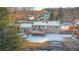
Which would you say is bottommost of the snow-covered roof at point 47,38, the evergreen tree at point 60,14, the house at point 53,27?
the snow-covered roof at point 47,38

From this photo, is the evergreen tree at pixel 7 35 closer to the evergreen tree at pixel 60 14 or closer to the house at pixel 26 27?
the house at pixel 26 27

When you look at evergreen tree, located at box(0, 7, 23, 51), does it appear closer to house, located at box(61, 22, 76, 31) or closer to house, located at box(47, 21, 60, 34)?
house, located at box(47, 21, 60, 34)

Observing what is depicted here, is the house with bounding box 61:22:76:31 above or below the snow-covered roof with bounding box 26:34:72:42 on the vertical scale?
above

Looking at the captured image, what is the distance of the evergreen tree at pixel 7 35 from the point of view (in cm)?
193

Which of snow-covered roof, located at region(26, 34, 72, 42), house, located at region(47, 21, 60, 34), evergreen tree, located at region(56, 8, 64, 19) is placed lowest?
snow-covered roof, located at region(26, 34, 72, 42)

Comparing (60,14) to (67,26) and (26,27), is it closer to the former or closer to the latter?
(67,26)

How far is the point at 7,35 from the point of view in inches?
76.2

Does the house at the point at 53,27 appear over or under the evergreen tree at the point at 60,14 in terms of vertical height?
under

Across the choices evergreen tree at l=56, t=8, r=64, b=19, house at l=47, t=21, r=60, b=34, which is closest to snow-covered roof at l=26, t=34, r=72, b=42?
house at l=47, t=21, r=60, b=34

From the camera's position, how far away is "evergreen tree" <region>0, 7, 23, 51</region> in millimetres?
1928

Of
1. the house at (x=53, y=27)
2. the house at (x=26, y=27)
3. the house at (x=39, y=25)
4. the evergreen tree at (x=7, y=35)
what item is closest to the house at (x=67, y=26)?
the house at (x=53, y=27)

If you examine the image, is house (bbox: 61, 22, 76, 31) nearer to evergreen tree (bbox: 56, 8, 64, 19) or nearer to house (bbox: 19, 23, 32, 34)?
evergreen tree (bbox: 56, 8, 64, 19)
